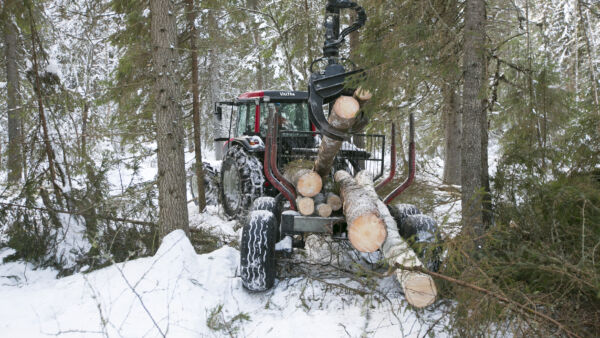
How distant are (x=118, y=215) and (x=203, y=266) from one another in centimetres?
201

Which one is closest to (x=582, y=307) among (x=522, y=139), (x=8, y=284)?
(x=522, y=139)

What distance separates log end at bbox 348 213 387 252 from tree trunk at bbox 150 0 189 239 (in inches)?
99.3

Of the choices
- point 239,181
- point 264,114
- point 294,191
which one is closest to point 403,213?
point 294,191

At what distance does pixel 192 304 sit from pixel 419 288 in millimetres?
2030

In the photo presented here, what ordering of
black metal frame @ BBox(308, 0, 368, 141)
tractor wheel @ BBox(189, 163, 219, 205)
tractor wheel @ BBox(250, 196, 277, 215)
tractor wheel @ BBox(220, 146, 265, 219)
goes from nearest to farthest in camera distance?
black metal frame @ BBox(308, 0, 368, 141) < tractor wheel @ BBox(250, 196, 277, 215) < tractor wheel @ BBox(220, 146, 265, 219) < tractor wheel @ BBox(189, 163, 219, 205)

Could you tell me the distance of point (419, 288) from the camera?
2.66 metres

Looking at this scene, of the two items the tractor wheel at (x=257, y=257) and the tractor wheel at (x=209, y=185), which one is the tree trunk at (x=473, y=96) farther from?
the tractor wheel at (x=209, y=185)

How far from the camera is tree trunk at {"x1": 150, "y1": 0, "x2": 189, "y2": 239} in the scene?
15.0ft

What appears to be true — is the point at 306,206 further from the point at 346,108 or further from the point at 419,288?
the point at 419,288

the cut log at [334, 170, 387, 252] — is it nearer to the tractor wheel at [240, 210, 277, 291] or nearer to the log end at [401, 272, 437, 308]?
the log end at [401, 272, 437, 308]

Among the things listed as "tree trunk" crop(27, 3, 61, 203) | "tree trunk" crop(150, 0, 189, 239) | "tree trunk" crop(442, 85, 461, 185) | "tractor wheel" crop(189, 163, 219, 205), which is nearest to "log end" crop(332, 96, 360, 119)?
"tree trunk" crop(150, 0, 189, 239)

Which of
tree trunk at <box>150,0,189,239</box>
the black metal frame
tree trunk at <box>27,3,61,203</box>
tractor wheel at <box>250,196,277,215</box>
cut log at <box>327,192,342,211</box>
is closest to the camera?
the black metal frame

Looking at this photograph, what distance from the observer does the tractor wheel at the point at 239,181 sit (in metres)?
6.46

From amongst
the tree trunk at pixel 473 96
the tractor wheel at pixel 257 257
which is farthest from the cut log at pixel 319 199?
the tree trunk at pixel 473 96
